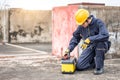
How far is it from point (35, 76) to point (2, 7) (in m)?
7.11

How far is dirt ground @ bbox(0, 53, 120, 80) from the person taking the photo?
A: 6.65 m

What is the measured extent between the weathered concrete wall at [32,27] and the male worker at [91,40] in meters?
5.62

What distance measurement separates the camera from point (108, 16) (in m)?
8.70

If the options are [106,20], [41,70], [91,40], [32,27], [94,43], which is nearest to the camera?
[91,40]

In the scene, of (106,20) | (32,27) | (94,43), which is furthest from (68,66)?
(32,27)

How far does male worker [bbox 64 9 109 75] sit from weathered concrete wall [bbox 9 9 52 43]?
5.62 metres

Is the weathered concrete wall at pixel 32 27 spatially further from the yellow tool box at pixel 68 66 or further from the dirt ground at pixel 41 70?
the yellow tool box at pixel 68 66

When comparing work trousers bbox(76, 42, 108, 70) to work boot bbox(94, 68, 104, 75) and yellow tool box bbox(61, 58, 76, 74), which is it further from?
yellow tool box bbox(61, 58, 76, 74)

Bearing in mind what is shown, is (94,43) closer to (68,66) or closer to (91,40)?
(91,40)

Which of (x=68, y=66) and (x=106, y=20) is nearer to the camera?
(x=68, y=66)

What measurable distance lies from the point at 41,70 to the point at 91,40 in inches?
48.2

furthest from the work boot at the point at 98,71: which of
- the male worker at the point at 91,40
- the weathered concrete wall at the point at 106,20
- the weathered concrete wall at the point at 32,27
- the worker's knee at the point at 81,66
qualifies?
the weathered concrete wall at the point at 32,27

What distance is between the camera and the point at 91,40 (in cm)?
681

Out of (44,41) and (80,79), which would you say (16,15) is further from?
(80,79)
